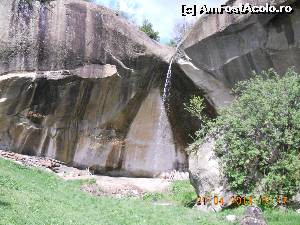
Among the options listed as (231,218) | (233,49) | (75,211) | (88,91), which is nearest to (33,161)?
(88,91)

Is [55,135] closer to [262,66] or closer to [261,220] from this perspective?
[262,66]

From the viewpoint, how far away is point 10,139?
20500 mm

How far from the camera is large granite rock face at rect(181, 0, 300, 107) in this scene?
58.5ft

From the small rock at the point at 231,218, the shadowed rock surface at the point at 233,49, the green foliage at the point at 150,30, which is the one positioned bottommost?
the small rock at the point at 231,218

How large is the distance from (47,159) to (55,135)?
1.07 meters

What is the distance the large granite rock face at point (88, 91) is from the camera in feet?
64.9

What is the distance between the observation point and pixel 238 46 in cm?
1884

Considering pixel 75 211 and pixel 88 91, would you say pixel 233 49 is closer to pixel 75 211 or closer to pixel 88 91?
pixel 88 91

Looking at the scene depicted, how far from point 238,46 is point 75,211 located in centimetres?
974

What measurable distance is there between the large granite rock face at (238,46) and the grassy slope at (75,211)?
23.9 feet

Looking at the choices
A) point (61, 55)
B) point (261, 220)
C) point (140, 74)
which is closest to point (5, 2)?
point (61, 55)

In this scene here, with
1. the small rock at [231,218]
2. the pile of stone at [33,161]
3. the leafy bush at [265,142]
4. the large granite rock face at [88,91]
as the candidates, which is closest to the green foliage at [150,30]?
the large granite rock face at [88,91]

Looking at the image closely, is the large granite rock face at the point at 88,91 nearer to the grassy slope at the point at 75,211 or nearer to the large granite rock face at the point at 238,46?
the large granite rock face at the point at 238,46

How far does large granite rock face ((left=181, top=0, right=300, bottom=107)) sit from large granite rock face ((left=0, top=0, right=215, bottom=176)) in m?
1.23
